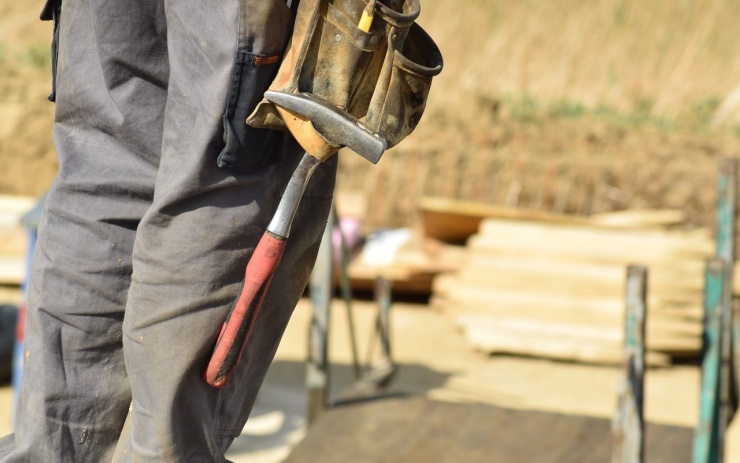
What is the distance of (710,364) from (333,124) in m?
2.87

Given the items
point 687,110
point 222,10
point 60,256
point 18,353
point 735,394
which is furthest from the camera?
point 687,110

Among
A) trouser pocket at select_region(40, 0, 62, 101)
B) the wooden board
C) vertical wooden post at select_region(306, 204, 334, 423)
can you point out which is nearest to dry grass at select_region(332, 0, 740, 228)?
vertical wooden post at select_region(306, 204, 334, 423)

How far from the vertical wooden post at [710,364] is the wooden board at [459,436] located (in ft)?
0.81

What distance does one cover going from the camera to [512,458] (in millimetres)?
4184

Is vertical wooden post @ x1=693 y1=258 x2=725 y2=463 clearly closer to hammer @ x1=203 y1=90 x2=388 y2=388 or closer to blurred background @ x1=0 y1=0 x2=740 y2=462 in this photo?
blurred background @ x1=0 y1=0 x2=740 y2=462

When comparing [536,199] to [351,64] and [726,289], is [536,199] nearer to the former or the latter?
[726,289]

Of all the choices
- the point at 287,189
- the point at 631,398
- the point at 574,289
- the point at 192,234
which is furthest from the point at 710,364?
the point at 574,289

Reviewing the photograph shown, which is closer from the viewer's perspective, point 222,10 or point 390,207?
point 222,10

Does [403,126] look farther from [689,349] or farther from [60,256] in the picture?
[689,349]

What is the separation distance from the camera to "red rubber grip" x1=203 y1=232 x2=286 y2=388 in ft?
5.80

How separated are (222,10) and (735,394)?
12.6 ft

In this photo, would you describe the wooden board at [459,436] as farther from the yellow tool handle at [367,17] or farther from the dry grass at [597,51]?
the dry grass at [597,51]

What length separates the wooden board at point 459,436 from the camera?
4.20m

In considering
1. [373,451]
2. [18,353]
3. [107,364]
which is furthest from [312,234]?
[18,353]
